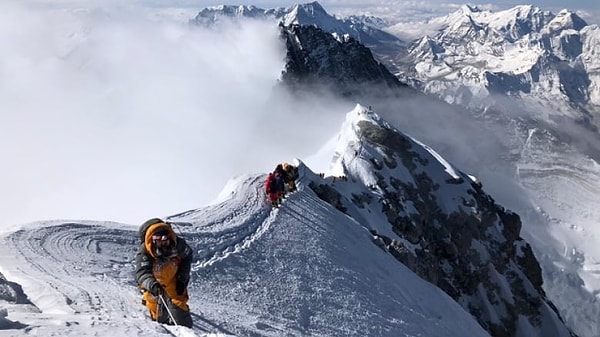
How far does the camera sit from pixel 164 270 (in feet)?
49.4

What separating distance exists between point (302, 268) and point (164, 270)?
13.8 m

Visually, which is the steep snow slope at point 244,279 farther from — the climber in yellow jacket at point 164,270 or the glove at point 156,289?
the glove at point 156,289

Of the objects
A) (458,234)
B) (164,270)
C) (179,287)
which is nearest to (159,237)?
(164,270)

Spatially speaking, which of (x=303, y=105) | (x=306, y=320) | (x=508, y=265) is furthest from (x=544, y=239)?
(x=306, y=320)

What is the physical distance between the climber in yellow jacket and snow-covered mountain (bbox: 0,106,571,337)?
631 millimetres

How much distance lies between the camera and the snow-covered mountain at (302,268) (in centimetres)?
1764

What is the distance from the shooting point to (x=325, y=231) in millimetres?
34781

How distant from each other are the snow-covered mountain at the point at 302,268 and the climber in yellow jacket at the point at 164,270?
2.07 ft

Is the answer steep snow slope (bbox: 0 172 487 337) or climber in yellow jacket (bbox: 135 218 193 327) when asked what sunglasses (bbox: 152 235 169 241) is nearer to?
climber in yellow jacket (bbox: 135 218 193 327)

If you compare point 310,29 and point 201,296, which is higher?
point 310,29

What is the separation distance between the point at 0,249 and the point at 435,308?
2366 cm

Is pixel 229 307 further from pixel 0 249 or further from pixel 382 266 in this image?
pixel 382 266

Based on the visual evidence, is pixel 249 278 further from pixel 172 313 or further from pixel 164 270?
pixel 164 270

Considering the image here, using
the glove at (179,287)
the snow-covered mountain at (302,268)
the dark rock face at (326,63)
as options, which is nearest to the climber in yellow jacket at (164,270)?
the glove at (179,287)
